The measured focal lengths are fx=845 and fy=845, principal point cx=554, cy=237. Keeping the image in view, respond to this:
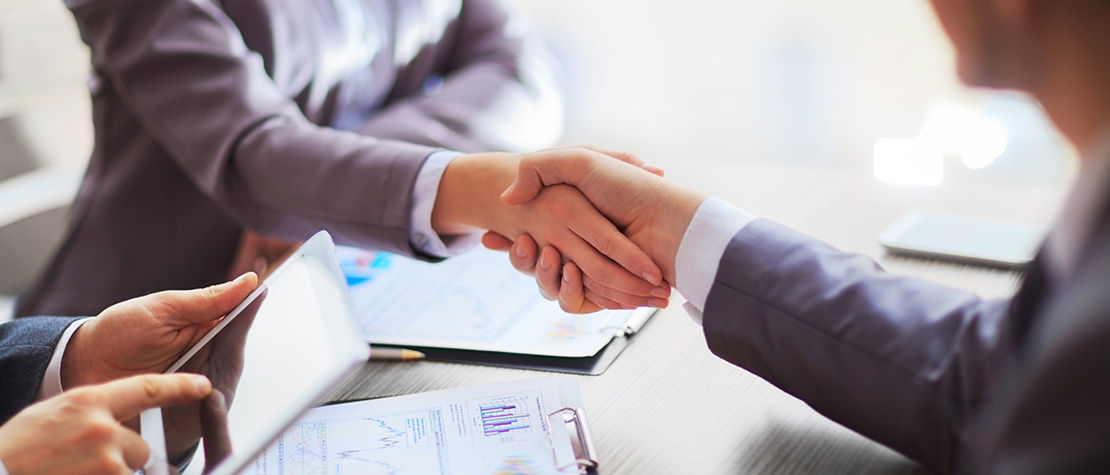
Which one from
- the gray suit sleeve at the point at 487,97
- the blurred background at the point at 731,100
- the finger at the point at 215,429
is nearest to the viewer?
the finger at the point at 215,429

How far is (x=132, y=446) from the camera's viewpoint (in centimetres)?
56

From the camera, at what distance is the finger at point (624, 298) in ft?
2.76

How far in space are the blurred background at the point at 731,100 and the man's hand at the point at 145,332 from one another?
3.55ft

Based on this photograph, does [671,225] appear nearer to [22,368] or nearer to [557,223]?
[557,223]

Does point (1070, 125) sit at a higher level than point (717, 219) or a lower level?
higher

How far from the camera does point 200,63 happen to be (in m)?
1.04

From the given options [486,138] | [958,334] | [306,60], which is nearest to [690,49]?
[486,138]

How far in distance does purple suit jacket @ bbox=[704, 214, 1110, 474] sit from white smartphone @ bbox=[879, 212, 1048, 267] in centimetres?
32

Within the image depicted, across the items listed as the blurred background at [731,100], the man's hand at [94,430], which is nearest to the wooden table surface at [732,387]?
the man's hand at [94,430]

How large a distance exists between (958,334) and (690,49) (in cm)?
193

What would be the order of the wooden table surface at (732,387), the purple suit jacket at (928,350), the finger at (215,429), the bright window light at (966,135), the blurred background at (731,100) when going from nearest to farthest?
the purple suit jacket at (928,350) < the finger at (215,429) < the wooden table surface at (732,387) < the blurred background at (731,100) < the bright window light at (966,135)

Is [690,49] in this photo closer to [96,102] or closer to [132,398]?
[96,102]

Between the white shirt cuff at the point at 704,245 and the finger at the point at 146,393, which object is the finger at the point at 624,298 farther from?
the finger at the point at 146,393

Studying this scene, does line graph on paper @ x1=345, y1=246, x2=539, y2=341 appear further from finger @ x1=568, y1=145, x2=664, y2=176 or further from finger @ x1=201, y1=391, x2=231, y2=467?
finger @ x1=201, y1=391, x2=231, y2=467
